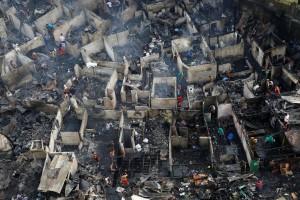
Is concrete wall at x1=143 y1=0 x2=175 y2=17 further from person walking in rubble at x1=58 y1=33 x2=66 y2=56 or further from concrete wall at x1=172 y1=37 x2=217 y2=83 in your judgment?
person walking in rubble at x1=58 y1=33 x2=66 y2=56

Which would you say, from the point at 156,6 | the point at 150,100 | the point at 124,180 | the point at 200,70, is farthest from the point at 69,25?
the point at 124,180

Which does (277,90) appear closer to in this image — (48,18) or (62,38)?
(62,38)

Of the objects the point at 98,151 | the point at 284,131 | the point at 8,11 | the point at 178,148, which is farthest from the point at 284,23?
the point at 8,11

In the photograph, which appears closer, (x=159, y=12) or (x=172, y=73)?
(x=172, y=73)

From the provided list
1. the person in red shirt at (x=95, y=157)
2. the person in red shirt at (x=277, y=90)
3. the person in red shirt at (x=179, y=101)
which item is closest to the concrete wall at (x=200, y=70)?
the person in red shirt at (x=179, y=101)

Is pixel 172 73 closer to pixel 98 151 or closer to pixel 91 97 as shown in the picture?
pixel 91 97

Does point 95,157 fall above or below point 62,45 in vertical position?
below

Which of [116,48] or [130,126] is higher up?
[116,48]

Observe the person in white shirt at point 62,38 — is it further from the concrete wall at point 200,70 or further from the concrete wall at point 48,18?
the concrete wall at point 200,70
